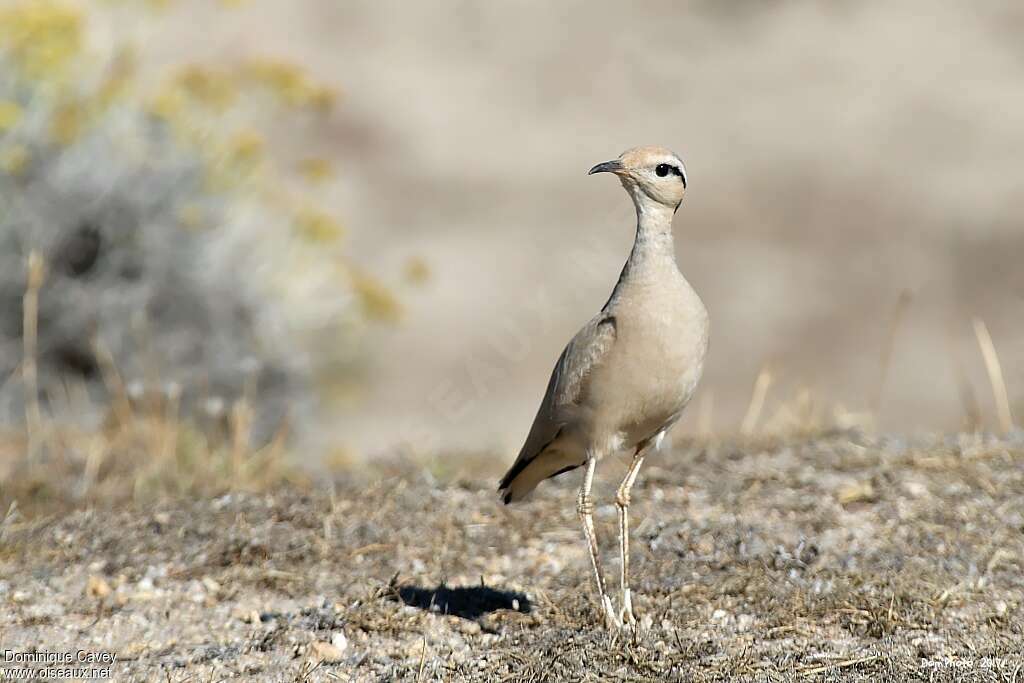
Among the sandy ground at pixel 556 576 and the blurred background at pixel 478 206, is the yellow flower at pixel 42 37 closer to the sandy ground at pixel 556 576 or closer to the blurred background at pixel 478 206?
the blurred background at pixel 478 206

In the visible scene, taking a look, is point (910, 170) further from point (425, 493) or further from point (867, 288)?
point (425, 493)

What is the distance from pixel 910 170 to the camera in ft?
57.5

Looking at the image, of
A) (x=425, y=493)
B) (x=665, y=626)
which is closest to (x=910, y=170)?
(x=425, y=493)

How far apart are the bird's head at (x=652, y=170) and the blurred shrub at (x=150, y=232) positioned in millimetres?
4327

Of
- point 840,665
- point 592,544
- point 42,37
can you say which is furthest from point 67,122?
point 840,665

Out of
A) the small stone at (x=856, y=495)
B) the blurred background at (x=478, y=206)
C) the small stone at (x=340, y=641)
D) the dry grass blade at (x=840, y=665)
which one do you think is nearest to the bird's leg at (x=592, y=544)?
the dry grass blade at (x=840, y=665)

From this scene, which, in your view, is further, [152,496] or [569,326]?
[569,326]

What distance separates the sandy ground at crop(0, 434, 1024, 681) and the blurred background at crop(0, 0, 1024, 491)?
3.89 feet

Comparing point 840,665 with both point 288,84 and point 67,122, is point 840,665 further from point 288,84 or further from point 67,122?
point 67,122

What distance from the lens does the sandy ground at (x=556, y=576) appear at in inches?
157

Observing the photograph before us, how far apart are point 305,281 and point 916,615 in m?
6.13

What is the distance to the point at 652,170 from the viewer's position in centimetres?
419

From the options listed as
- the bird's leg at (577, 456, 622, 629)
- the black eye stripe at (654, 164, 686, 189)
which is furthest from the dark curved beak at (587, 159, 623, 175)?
the bird's leg at (577, 456, 622, 629)

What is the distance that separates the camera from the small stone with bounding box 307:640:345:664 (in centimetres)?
406
